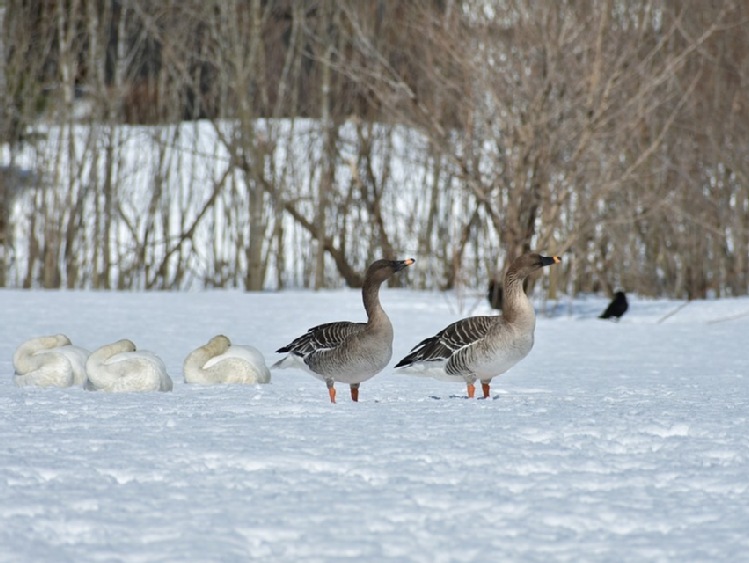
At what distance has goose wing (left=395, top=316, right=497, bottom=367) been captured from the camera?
19.6ft

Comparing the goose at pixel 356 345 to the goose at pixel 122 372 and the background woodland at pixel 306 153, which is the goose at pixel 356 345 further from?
the background woodland at pixel 306 153

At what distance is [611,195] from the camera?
47.1 ft

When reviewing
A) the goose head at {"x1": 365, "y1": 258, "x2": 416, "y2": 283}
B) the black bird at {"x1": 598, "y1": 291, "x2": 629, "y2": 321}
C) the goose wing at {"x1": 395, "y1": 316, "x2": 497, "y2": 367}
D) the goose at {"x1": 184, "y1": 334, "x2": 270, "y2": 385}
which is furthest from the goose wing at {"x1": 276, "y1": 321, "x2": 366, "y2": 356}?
the black bird at {"x1": 598, "y1": 291, "x2": 629, "y2": 321}

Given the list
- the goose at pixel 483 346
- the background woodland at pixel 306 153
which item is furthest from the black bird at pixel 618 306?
the goose at pixel 483 346

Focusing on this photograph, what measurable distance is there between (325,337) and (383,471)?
2.04m

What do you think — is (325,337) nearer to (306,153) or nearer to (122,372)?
(122,372)

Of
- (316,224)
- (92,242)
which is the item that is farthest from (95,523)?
(92,242)

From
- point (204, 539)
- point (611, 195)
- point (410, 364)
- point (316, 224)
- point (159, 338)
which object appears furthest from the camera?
point (316, 224)

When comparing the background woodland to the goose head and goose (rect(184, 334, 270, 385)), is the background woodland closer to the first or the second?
goose (rect(184, 334, 270, 385))

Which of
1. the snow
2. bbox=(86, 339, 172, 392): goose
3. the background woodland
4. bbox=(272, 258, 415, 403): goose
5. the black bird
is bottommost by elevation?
the snow

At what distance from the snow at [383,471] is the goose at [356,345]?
19 cm

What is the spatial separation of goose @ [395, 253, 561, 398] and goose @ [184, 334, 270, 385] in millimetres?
1090

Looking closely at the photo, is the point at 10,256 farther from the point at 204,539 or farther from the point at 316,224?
the point at 204,539

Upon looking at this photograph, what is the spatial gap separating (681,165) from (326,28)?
564 centimetres
